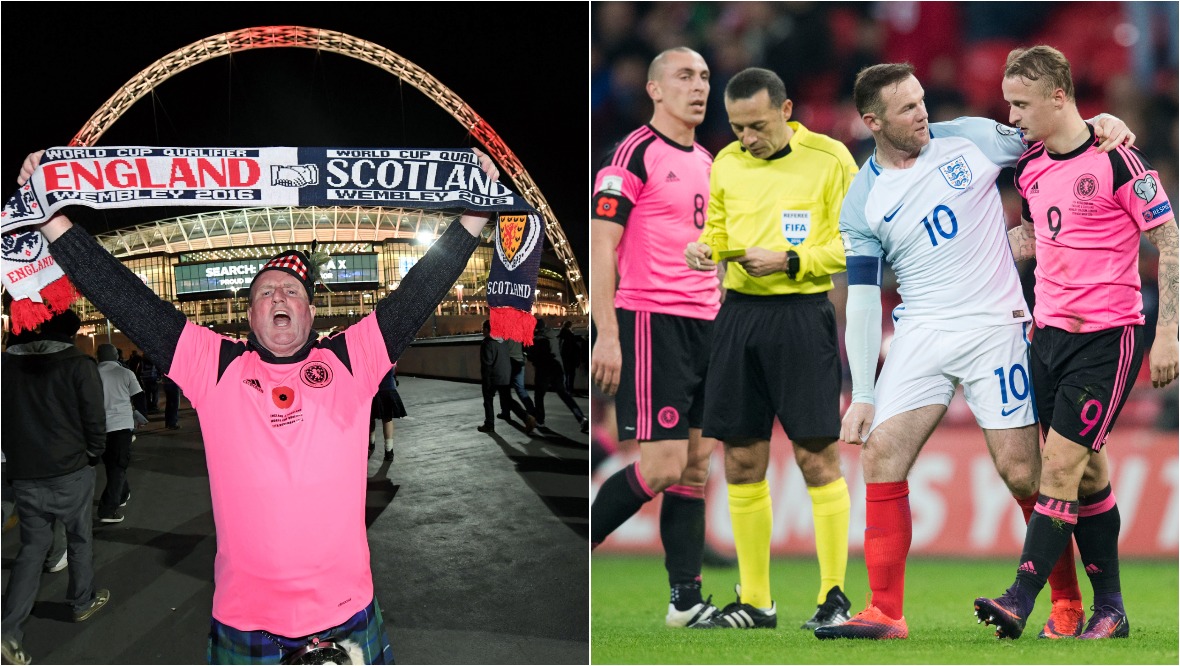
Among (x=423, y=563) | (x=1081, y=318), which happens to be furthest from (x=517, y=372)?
(x=1081, y=318)

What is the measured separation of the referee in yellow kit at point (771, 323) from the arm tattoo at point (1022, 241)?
648 mm

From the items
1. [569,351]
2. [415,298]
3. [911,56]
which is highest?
[911,56]

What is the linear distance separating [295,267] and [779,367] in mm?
2008

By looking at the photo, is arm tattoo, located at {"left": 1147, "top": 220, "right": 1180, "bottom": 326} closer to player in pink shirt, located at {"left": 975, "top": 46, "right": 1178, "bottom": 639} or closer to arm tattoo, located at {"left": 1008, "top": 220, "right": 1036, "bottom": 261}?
player in pink shirt, located at {"left": 975, "top": 46, "right": 1178, "bottom": 639}

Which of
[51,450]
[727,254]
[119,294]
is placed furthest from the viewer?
[51,450]

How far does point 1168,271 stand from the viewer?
11.5ft

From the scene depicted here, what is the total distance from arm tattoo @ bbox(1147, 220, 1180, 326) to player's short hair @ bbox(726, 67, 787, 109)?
154 centimetres

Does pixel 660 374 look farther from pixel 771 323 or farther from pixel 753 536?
pixel 753 536

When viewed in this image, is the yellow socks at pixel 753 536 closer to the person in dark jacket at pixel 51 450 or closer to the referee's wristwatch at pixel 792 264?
the referee's wristwatch at pixel 792 264

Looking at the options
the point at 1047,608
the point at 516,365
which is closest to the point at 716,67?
the point at 1047,608

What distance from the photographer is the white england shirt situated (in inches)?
143

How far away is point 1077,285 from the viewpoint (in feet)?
11.8

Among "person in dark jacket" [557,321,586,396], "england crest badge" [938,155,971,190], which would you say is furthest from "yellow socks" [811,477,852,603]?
"person in dark jacket" [557,321,586,396]

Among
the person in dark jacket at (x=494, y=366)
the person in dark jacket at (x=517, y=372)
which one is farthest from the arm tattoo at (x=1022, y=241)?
the person in dark jacket at (x=517, y=372)
